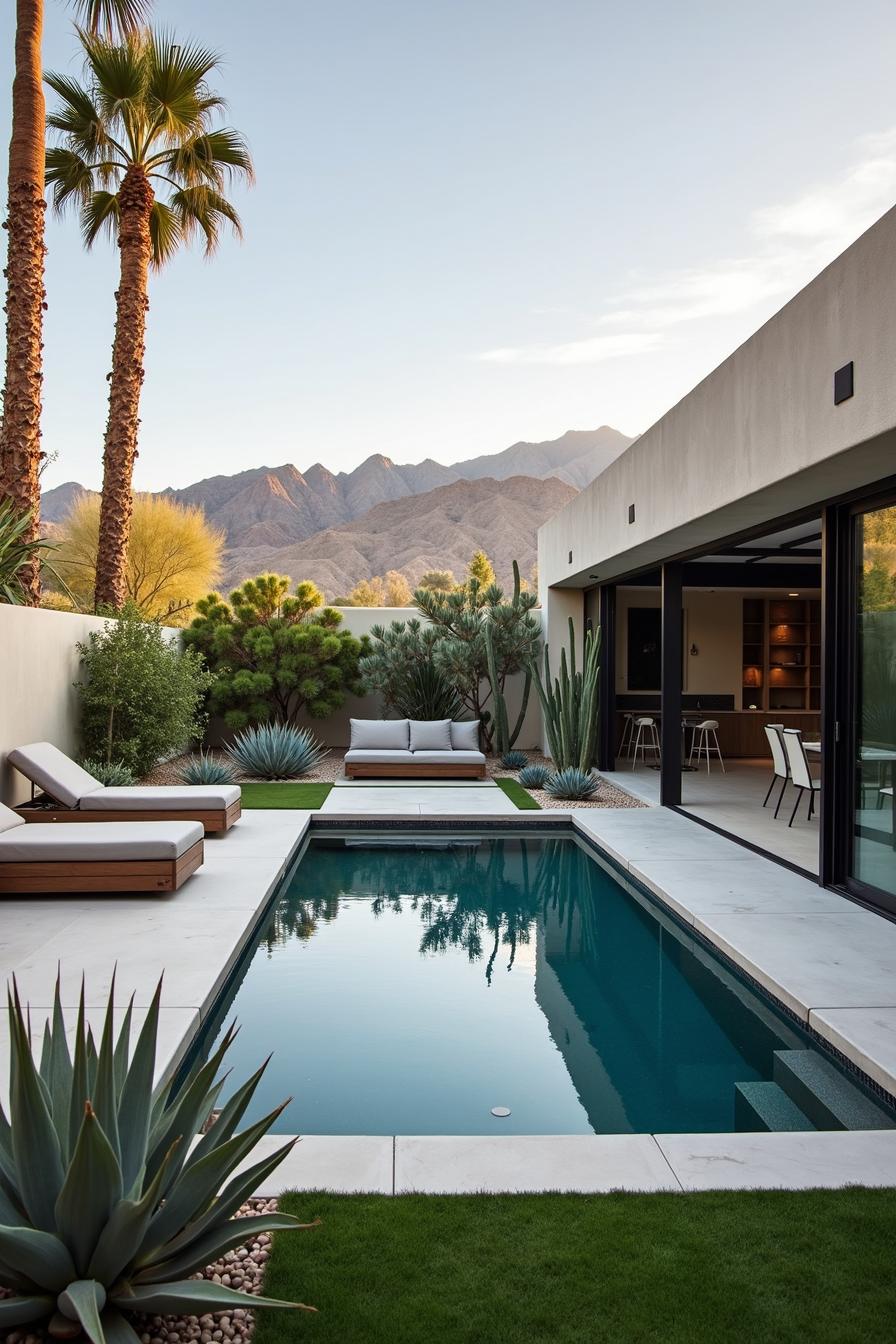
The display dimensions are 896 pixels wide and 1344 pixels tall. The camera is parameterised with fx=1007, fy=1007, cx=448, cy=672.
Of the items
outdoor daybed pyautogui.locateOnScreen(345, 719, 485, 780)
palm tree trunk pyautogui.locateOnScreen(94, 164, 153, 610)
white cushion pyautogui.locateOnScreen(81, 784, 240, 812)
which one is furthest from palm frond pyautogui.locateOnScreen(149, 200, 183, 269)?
white cushion pyautogui.locateOnScreen(81, 784, 240, 812)

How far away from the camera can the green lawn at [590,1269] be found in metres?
2.45

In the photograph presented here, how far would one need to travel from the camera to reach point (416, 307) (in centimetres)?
3828

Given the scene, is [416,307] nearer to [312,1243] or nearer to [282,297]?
[282,297]

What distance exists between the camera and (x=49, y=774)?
813 centimetres

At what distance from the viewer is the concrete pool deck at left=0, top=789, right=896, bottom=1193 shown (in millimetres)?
3266

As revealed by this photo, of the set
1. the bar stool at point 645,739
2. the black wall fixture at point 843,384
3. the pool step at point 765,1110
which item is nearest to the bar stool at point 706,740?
the bar stool at point 645,739

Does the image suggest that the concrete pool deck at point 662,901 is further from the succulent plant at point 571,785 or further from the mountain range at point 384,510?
the mountain range at point 384,510

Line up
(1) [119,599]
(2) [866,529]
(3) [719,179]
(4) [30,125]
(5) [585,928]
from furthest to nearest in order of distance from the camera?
(3) [719,179], (1) [119,599], (4) [30,125], (5) [585,928], (2) [866,529]

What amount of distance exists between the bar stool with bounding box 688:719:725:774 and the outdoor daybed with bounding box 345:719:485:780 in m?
3.29

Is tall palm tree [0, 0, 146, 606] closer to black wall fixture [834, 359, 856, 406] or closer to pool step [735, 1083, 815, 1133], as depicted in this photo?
black wall fixture [834, 359, 856, 406]

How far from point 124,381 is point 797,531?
8.43 meters

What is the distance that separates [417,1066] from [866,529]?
4296mm

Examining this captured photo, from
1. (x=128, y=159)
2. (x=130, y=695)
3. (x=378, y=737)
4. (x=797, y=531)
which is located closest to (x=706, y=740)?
(x=378, y=737)

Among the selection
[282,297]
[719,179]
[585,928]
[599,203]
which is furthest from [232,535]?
[585,928]
